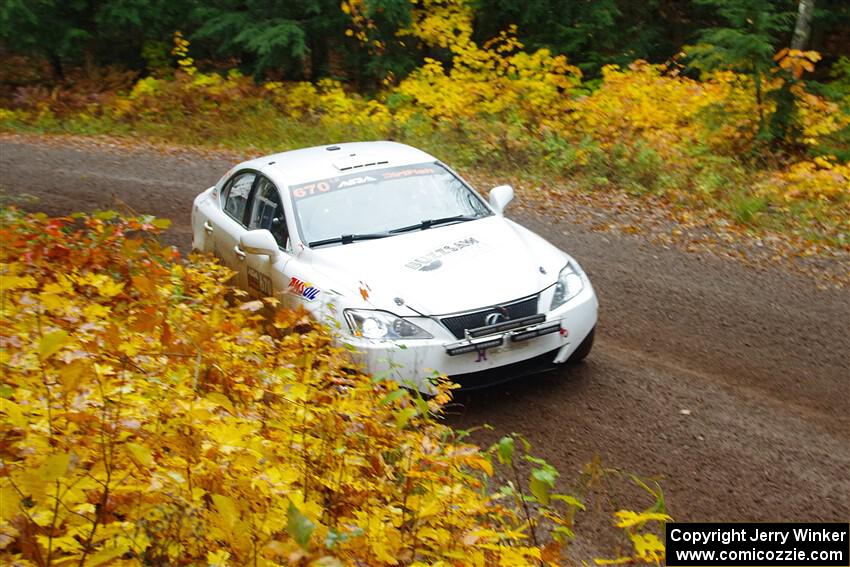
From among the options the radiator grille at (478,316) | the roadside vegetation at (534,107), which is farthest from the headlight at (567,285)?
the roadside vegetation at (534,107)

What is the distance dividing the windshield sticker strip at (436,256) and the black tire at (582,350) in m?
1.21

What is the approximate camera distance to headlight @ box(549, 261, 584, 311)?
6637 mm

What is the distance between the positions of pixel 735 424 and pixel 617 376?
1.14m

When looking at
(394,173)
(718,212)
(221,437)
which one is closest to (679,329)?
(394,173)

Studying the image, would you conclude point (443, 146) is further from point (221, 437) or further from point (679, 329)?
point (221, 437)

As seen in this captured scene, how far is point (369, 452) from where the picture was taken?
4.50m

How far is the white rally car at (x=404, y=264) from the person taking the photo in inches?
243

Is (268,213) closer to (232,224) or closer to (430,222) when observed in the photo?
(232,224)

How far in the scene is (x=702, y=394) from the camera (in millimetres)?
6762

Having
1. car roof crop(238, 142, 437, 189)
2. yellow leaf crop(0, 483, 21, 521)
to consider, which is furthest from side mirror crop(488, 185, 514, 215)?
yellow leaf crop(0, 483, 21, 521)

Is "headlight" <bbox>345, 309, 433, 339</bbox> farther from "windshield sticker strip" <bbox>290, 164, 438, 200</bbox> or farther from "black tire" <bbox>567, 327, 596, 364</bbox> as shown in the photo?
"windshield sticker strip" <bbox>290, 164, 438, 200</bbox>

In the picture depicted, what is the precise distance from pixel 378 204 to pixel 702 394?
3.23 m

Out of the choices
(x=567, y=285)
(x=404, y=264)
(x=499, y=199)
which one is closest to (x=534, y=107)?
(x=499, y=199)

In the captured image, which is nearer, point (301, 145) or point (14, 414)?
point (14, 414)
